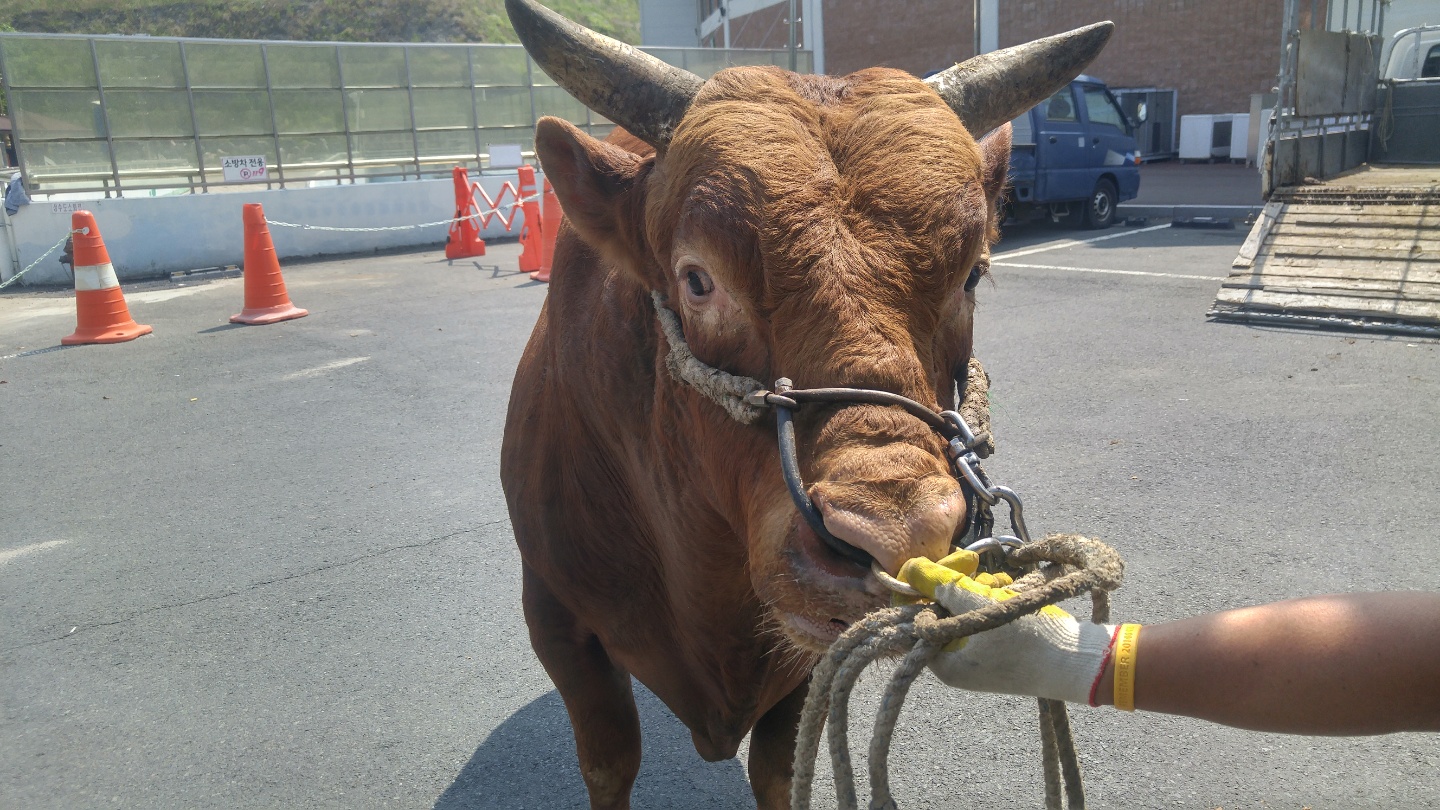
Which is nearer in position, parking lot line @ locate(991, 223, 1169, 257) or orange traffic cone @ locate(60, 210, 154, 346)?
orange traffic cone @ locate(60, 210, 154, 346)

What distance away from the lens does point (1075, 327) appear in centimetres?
879

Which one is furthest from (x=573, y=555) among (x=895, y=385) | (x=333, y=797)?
(x=895, y=385)

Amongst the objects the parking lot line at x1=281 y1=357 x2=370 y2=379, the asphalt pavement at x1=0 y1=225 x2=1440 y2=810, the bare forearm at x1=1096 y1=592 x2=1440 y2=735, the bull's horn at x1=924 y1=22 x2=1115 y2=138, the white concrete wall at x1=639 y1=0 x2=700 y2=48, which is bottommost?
the asphalt pavement at x1=0 y1=225 x2=1440 y2=810

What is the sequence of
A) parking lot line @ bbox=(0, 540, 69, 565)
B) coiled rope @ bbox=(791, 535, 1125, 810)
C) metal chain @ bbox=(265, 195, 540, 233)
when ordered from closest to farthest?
1. coiled rope @ bbox=(791, 535, 1125, 810)
2. parking lot line @ bbox=(0, 540, 69, 565)
3. metal chain @ bbox=(265, 195, 540, 233)

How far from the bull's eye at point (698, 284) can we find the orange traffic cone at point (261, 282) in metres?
8.87

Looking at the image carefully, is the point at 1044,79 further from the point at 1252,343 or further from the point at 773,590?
the point at 1252,343

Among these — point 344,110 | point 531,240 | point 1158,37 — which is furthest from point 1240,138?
point 344,110

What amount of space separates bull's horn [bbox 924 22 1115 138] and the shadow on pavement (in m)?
2.20

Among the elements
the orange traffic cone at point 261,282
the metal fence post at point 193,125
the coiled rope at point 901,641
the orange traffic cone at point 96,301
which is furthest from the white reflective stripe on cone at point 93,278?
the coiled rope at point 901,641

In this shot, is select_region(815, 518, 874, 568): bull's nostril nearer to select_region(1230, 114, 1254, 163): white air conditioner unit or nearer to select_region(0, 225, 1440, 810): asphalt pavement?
select_region(0, 225, 1440, 810): asphalt pavement

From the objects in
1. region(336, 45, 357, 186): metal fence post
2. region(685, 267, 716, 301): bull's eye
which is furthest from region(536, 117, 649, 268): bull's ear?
region(336, 45, 357, 186): metal fence post

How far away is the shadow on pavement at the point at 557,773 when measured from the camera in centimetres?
317

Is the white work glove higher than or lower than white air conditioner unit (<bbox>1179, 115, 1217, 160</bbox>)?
lower

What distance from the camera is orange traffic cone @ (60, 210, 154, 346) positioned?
361 inches
